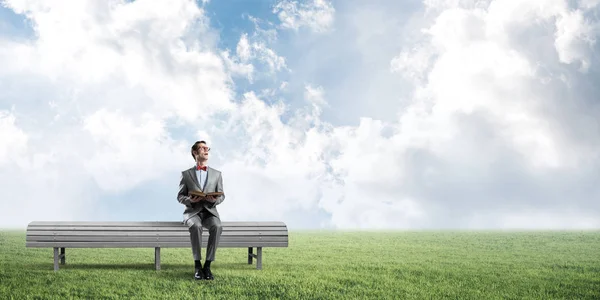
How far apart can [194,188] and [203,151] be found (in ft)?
2.13

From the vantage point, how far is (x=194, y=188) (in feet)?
30.7

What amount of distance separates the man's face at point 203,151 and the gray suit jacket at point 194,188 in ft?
0.74

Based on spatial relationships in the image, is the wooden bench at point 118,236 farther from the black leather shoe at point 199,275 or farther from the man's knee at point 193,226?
the black leather shoe at point 199,275

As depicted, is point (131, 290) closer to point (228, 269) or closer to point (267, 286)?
point (267, 286)

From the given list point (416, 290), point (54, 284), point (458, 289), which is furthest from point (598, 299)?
point (54, 284)

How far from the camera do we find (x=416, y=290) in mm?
8258

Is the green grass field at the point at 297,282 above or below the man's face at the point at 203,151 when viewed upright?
below

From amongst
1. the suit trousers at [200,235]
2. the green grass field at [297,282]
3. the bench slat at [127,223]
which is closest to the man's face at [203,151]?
the suit trousers at [200,235]

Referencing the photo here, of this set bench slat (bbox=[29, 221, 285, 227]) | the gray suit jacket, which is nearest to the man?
the gray suit jacket

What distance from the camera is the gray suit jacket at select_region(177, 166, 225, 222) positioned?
934 cm

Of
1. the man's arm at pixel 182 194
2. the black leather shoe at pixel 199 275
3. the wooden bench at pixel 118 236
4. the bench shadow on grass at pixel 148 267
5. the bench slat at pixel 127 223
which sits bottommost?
the bench shadow on grass at pixel 148 267

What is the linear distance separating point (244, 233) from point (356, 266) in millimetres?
2560

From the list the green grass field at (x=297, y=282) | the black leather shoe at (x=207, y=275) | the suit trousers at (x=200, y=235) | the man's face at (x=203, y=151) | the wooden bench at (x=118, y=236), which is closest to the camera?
the green grass field at (x=297, y=282)

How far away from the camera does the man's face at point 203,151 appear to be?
366 inches
